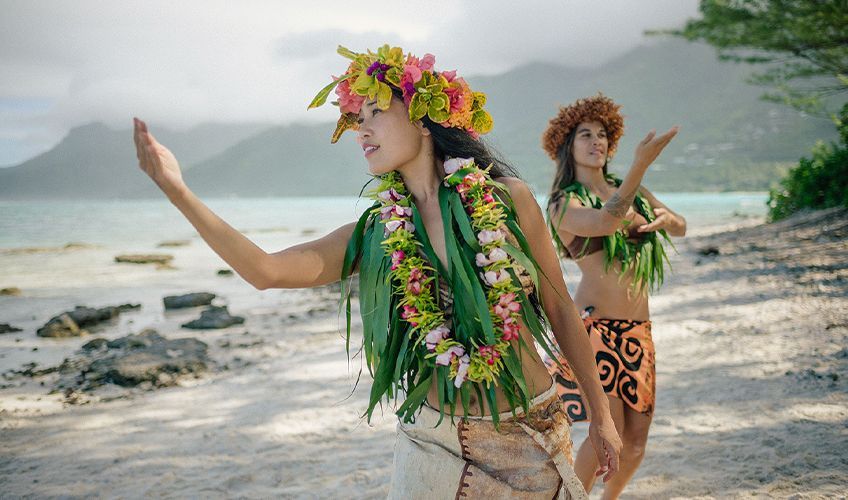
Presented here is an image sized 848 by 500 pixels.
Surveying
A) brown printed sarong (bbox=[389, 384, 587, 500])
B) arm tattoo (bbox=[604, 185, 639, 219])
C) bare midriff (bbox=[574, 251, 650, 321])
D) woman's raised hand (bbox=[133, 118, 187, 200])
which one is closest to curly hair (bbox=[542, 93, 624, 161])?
bare midriff (bbox=[574, 251, 650, 321])

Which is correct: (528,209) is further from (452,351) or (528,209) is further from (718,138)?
(718,138)

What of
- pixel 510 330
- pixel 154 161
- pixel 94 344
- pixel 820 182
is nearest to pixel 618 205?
A: pixel 510 330

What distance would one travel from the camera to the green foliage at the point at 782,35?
11656 mm

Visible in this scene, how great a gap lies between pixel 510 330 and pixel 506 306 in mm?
81

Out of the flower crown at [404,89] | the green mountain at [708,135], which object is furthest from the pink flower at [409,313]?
the green mountain at [708,135]

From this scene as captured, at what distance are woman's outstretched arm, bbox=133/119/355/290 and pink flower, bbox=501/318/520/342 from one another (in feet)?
1.97

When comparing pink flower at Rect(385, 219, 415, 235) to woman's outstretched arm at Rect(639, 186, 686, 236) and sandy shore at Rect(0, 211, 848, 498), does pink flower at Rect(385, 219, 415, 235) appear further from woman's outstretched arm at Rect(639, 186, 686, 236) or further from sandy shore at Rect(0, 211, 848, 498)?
sandy shore at Rect(0, 211, 848, 498)

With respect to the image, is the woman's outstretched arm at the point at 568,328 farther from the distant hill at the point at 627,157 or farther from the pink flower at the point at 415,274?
the distant hill at the point at 627,157

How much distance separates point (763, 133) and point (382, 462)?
13892 cm

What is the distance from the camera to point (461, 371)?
6.67 feet

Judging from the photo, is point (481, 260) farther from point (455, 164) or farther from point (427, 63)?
point (427, 63)

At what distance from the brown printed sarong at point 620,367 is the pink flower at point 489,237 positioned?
44.2 inches

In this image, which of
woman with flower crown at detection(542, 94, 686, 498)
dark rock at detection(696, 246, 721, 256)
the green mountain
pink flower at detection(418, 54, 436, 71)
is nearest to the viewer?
pink flower at detection(418, 54, 436, 71)

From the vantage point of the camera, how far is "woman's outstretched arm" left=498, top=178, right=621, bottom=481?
223cm
